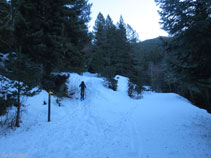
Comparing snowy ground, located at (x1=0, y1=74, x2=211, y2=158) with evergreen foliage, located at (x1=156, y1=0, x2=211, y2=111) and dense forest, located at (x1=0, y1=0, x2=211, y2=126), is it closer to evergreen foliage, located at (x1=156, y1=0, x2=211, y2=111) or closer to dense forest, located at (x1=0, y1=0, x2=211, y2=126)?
→ dense forest, located at (x1=0, y1=0, x2=211, y2=126)

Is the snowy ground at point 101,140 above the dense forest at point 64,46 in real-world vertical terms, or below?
below

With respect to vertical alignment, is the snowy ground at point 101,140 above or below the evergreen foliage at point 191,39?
below

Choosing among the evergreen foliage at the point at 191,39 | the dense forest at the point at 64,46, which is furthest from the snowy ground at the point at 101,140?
the evergreen foliage at the point at 191,39

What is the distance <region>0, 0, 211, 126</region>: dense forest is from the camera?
13.8 ft

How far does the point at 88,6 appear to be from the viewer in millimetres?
11836

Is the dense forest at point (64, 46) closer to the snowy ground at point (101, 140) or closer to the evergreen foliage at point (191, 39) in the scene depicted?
the evergreen foliage at point (191, 39)

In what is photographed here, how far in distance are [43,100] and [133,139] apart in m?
5.76

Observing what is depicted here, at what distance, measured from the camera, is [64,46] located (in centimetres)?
901

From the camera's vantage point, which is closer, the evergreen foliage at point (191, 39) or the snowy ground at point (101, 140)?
the snowy ground at point (101, 140)

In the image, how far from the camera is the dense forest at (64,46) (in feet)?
13.8

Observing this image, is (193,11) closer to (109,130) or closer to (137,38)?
(109,130)

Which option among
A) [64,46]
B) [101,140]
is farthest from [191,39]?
[64,46]

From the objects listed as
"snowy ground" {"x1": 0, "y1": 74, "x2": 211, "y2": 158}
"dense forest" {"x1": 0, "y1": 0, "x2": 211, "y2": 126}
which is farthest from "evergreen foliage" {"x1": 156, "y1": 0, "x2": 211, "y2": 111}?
"snowy ground" {"x1": 0, "y1": 74, "x2": 211, "y2": 158}

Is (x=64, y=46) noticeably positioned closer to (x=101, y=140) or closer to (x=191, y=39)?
(x=101, y=140)
